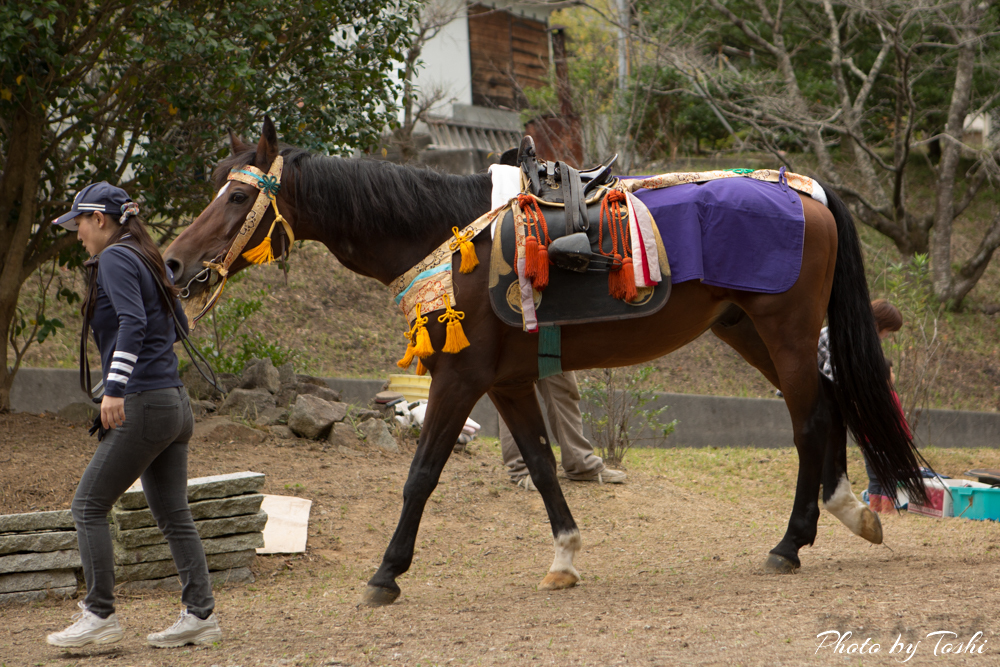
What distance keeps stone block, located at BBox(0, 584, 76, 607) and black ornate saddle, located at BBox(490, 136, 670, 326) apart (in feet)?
8.64

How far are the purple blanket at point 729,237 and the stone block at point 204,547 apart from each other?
8.78ft

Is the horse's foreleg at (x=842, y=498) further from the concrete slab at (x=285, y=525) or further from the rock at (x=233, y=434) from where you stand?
the rock at (x=233, y=434)

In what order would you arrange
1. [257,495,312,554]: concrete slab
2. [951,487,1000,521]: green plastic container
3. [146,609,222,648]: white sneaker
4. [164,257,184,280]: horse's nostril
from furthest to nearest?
1. [951,487,1000,521]: green plastic container
2. [257,495,312,554]: concrete slab
3. [164,257,184,280]: horse's nostril
4. [146,609,222,648]: white sneaker

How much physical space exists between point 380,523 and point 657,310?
2641 mm

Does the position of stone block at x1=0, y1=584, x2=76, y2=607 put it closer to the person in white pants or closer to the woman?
the woman

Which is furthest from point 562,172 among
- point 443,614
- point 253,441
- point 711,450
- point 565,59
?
point 565,59

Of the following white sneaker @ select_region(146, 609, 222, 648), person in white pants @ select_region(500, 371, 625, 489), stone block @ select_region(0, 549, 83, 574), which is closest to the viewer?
white sneaker @ select_region(146, 609, 222, 648)

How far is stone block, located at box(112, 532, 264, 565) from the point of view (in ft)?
14.5

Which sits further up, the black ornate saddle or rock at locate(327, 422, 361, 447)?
the black ornate saddle

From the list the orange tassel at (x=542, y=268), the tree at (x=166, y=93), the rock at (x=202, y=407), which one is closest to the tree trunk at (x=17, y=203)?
the tree at (x=166, y=93)

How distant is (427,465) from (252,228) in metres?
1.34

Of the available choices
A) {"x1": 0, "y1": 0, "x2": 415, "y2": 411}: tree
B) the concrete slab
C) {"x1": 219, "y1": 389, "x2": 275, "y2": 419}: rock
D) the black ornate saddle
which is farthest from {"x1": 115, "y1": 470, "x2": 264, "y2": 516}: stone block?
{"x1": 0, "y1": 0, "x2": 415, "y2": 411}: tree

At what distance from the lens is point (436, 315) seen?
389 cm

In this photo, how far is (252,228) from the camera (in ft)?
12.7
